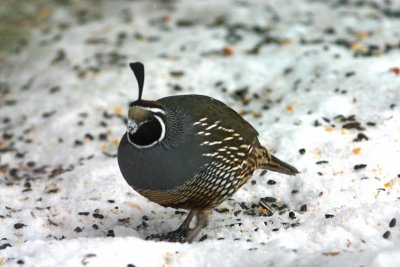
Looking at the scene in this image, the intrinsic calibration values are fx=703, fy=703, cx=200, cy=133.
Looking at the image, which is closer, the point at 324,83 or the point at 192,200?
the point at 192,200

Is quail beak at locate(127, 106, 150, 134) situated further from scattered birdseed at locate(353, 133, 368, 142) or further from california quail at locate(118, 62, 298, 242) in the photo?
scattered birdseed at locate(353, 133, 368, 142)

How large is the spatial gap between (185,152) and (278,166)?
1.01 m

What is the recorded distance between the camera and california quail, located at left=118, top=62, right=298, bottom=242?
3.97 m

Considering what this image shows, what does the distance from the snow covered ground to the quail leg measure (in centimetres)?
13

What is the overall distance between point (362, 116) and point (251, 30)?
9.33 feet

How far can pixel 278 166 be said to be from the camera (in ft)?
15.9

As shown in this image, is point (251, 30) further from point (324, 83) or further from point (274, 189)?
point (274, 189)

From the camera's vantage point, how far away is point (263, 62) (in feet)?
24.2

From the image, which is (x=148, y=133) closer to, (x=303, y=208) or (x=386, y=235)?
(x=303, y=208)

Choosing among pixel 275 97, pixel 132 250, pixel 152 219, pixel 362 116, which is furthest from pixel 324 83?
pixel 132 250

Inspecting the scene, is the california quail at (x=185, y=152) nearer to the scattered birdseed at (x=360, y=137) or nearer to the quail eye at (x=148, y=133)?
the quail eye at (x=148, y=133)

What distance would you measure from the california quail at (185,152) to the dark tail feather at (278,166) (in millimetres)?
341

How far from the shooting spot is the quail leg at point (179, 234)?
4.43m

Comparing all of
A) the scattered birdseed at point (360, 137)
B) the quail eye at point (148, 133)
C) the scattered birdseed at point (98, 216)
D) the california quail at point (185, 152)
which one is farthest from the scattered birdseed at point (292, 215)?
the scattered birdseed at point (98, 216)
